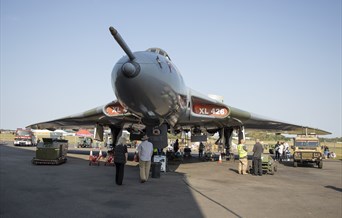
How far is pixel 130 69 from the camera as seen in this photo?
6.97 m

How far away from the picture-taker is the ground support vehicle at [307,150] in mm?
15727

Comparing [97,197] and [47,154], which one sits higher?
[47,154]

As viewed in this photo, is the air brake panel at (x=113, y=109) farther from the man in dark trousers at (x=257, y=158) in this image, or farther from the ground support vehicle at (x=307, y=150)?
the ground support vehicle at (x=307, y=150)

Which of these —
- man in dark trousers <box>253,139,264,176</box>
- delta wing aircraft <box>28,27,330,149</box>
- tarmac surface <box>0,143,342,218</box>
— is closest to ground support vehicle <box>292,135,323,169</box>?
delta wing aircraft <box>28,27,330,149</box>

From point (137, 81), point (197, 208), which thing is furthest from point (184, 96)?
point (197, 208)

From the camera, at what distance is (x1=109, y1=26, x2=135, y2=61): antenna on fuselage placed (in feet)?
19.8

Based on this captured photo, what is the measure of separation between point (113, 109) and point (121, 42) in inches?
234

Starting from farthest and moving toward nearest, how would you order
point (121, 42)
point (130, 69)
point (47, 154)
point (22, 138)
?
point (22, 138)
point (47, 154)
point (130, 69)
point (121, 42)

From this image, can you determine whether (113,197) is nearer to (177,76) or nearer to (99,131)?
(177,76)

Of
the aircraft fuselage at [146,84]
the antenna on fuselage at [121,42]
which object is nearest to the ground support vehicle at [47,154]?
the aircraft fuselage at [146,84]

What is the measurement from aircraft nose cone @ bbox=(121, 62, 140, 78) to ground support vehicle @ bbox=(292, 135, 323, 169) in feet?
39.7

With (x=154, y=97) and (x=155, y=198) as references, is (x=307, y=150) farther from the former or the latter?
(x=155, y=198)

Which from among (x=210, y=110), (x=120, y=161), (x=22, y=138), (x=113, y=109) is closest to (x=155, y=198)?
(x=120, y=161)

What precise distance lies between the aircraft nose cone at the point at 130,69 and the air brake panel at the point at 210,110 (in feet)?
20.4
